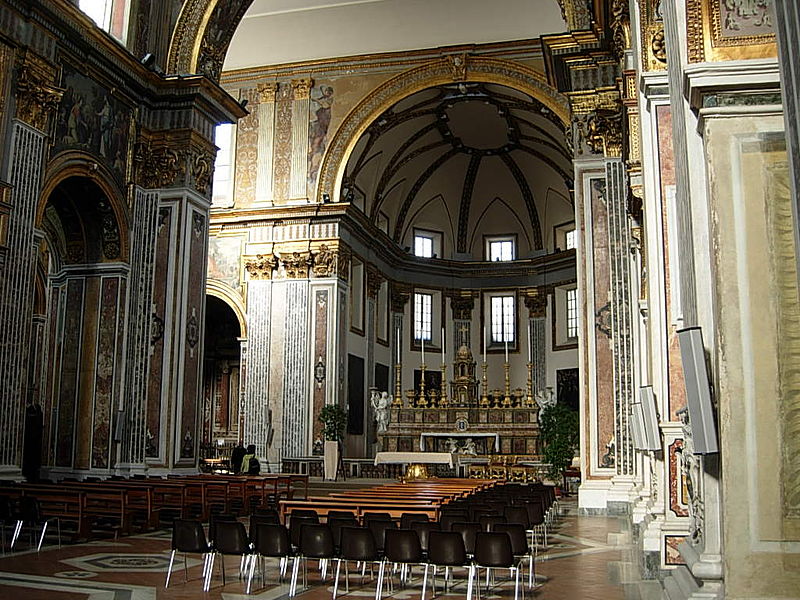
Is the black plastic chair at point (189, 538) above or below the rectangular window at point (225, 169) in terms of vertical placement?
below

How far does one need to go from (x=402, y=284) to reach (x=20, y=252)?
67.9 feet

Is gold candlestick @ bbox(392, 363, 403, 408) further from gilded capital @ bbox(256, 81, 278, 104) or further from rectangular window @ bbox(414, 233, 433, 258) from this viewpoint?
gilded capital @ bbox(256, 81, 278, 104)

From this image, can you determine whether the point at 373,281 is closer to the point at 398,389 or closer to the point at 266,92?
the point at 398,389

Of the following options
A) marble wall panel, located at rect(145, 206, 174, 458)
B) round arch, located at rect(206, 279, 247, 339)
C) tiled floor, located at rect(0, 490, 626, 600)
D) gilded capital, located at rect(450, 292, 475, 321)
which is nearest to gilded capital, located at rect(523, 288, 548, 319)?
gilded capital, located at rect(450, 292, 475, 321)

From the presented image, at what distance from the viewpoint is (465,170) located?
34.4 m

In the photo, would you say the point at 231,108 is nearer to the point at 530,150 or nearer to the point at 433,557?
the point at 433,557

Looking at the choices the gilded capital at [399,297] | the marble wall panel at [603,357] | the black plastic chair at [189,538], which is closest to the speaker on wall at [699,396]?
the black plastic chair at [189,538]

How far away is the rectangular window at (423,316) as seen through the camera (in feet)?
110

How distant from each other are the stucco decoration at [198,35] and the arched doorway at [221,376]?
41.7ft

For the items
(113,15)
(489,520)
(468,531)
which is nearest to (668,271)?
(468,531)

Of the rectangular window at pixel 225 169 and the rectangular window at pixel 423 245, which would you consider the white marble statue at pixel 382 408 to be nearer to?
the rectangular window at pixel 225 169

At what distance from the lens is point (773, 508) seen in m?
4.31

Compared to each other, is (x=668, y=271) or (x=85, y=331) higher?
(x=85, y=331)

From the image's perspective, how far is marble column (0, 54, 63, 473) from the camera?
43.0 feet
